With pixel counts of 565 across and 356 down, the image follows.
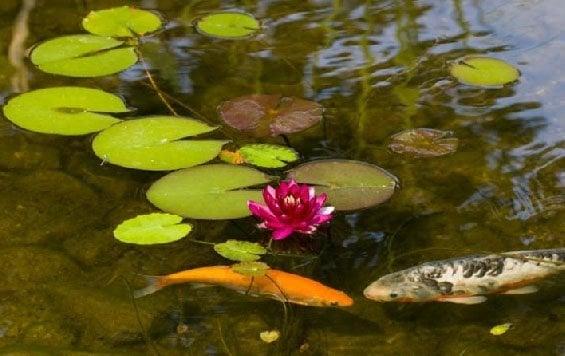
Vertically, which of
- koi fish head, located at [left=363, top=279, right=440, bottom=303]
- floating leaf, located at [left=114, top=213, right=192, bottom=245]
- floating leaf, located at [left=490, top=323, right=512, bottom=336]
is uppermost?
floating leaf, located at [left=114, top=213, right=192, bottom=245]

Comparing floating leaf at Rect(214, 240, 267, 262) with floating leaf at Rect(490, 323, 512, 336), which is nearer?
floating leaf at Rect(490, 323, 512, 336)

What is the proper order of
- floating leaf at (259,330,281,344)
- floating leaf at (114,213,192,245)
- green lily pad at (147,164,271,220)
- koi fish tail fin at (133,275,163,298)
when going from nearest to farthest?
floating leaf at (259,330,281,344) < koi fish tail fin at (133,275,163,298) < floating leaf at (114,213,192,245) < green lily pad at (147,164,271,220)

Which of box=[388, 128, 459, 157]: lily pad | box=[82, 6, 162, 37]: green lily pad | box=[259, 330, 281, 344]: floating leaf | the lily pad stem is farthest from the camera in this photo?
box=[82, 6, 162, 37]: green lily pad

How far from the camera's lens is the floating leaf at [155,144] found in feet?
7.04

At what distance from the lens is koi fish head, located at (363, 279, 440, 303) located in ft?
5.57

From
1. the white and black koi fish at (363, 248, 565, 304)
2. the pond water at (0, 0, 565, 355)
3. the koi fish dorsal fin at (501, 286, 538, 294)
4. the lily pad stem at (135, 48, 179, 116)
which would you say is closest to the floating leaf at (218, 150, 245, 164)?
the pond water at (0, 0, 565, 355)

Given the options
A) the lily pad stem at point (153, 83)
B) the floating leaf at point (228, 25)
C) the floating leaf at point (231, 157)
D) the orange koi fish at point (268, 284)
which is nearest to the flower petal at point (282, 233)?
the orange koi fish at point (268, 284)

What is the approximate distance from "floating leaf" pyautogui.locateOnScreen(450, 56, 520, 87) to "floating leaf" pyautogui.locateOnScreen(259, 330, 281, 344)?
1.21 metres

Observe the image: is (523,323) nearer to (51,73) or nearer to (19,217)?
(19,217)

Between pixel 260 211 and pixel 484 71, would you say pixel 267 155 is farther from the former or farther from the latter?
pixel 484 71

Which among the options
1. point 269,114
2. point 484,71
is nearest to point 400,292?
point 269,114

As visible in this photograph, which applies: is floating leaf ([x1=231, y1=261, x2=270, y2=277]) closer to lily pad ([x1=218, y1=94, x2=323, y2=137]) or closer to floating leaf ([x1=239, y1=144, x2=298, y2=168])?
floating leaf ([x1=239, y1=144, x2=298, y2=168])

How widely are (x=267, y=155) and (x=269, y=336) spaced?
1.99 feet

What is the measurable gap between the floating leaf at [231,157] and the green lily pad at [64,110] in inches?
13.6
